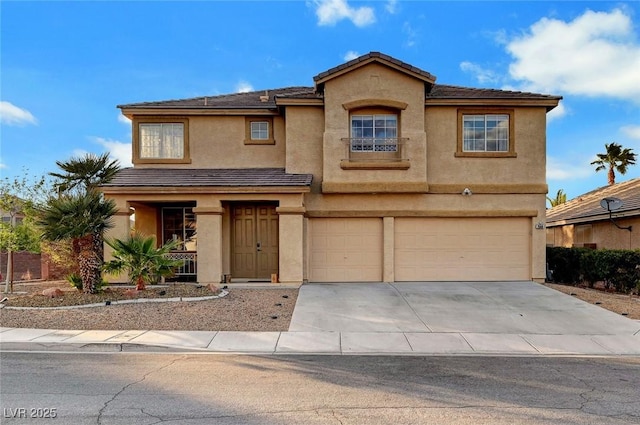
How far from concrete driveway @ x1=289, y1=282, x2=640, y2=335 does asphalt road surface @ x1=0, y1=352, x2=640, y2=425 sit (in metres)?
1.89

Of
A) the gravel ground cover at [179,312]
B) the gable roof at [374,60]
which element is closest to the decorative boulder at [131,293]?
the gravel ground cover at [179,312]

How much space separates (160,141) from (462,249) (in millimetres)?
11601

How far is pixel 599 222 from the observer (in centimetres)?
1855

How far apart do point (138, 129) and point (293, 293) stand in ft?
28.0

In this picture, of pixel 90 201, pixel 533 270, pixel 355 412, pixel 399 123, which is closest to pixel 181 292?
pixel 90 201

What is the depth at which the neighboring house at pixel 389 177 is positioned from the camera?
14.2m

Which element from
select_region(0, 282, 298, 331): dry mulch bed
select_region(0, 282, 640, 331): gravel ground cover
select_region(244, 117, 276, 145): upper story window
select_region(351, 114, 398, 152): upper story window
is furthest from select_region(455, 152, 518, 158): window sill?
select_region(0, 282, 298, 331): dry mulch bed

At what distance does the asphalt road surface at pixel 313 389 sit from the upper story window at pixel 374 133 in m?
8.65

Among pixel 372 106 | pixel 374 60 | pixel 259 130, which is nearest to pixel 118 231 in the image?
pixel 259 130

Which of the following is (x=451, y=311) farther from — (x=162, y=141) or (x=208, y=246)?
(x=162, y=141)

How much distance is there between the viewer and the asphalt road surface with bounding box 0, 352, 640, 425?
4.71 metres

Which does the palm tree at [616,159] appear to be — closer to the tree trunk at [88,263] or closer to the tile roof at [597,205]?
the tile roof at [597,205]

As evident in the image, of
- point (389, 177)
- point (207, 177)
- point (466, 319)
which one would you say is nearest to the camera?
point (466, 319)

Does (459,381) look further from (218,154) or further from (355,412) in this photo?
(218,154)
